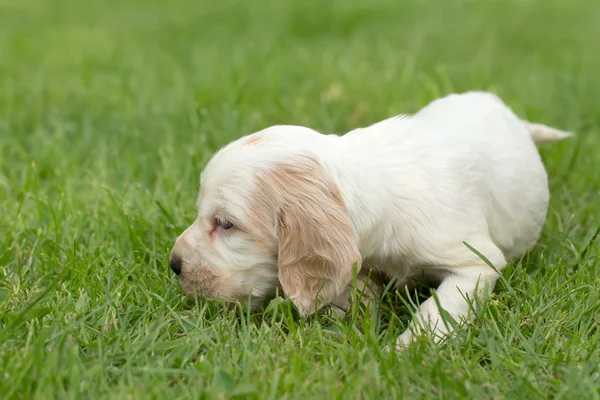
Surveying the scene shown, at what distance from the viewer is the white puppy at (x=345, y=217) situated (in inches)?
118

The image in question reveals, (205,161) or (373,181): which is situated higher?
(373,181)

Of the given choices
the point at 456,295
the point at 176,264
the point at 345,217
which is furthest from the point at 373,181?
the point at 176,264

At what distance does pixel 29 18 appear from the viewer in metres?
9.54

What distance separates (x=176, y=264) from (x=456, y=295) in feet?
3.70

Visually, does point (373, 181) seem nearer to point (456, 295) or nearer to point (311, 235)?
point (311, 235)

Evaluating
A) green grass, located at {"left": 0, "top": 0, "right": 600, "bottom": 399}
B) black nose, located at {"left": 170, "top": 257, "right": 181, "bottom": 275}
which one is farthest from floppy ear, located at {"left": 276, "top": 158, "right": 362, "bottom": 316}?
black nose, located at {"left": 170, "top": 257, "right": 181, "bottom": 275}

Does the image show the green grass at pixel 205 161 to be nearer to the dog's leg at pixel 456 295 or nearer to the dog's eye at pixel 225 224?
the dog's leg at pixel 456 295

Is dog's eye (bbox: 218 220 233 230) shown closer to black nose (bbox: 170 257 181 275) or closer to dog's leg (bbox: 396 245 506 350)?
black nose (bbox: 170 257 181 275)

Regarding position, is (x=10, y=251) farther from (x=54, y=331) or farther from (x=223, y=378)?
(x=223, y=378)

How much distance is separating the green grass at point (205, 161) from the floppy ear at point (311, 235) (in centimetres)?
16

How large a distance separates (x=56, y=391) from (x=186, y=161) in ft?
7.94

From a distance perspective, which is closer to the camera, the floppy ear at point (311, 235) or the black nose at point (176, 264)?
the floppy ear at point (311, 235)

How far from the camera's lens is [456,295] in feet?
10.5

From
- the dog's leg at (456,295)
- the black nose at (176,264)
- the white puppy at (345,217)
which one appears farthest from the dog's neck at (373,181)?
the black nose at (176,264)
